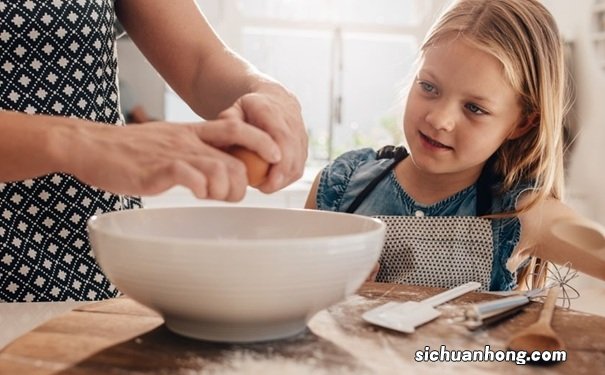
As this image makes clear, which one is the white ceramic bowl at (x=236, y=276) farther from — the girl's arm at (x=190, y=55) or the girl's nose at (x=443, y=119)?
the girl's nose at (x=443, y=119)

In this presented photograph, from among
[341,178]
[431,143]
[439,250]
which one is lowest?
[439,250]

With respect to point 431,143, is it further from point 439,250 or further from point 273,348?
point 273,348

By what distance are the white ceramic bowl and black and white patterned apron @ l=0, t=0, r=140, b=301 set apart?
0.44 meters

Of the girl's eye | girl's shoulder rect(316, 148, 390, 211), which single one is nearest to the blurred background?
girl's shoulder rect(316, 148, 390, 211)

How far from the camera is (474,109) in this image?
59.4 inches

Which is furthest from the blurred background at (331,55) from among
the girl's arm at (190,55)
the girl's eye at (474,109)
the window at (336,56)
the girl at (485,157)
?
the girl's arm at (190,55)

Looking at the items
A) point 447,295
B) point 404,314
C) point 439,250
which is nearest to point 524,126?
point 439,250

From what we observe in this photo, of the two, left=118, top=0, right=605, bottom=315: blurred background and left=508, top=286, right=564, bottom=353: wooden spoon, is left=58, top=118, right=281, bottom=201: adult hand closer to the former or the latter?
left=508, top=286, right=564, bottom=353: wooden spoon

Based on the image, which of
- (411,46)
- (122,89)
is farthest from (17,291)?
(411,46)

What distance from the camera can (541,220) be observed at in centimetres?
153

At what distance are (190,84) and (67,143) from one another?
0.56m

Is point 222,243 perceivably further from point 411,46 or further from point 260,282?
point 411,46

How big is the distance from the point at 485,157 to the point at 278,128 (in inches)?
32.8

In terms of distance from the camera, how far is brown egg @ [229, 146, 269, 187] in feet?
2.57
